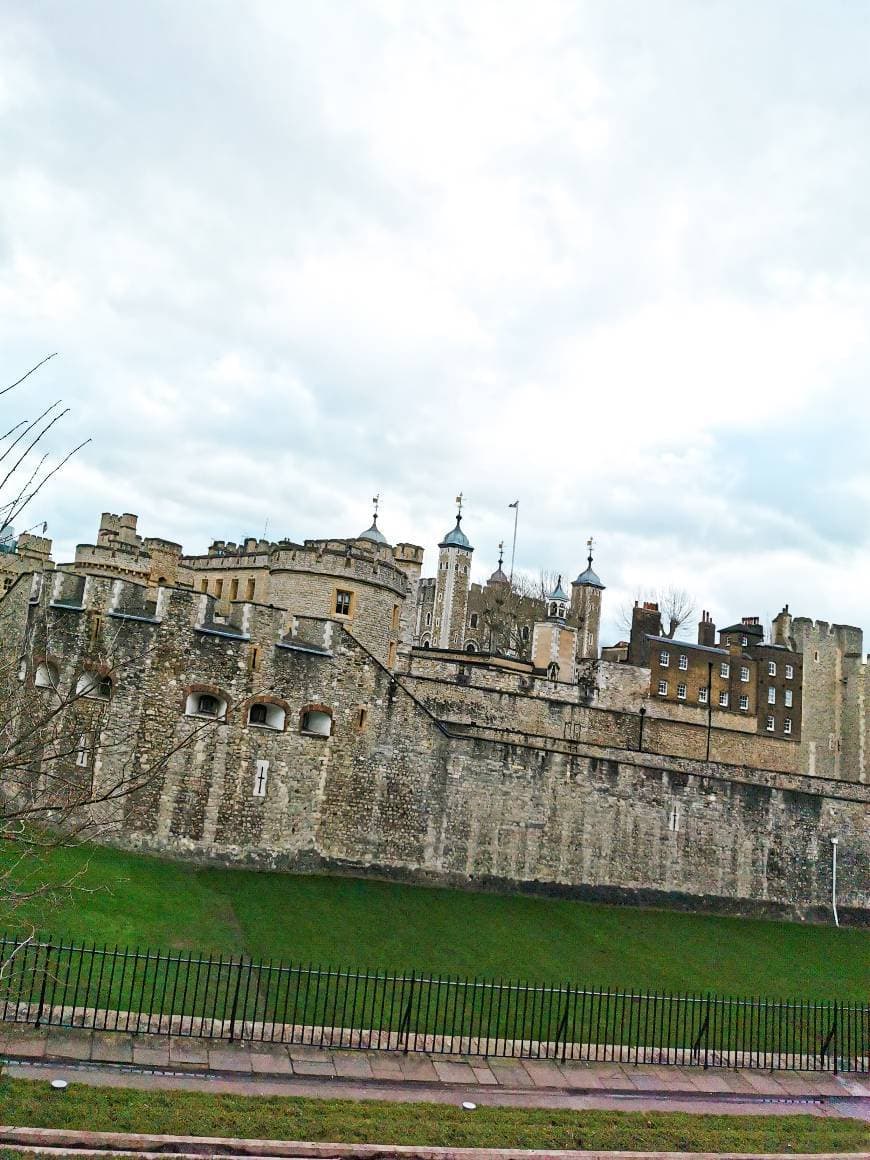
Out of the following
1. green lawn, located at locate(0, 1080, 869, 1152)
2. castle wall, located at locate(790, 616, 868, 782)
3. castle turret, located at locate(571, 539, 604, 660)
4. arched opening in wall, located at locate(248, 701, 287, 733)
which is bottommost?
green lawn, located at locate(0, 1080, 869, 1152)

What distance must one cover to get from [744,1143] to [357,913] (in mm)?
12347

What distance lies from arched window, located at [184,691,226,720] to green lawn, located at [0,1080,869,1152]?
14184mm

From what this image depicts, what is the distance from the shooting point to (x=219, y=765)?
88.2ft

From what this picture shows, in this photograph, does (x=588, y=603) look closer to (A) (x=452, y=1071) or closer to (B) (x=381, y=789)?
(B) (x=381, y=789)

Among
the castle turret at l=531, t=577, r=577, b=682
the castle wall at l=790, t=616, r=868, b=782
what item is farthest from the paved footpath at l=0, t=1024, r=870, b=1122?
the castle wall at l=790, t=616, r=868, b=782

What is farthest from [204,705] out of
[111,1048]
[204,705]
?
[111,1048]

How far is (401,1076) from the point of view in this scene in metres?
15.6

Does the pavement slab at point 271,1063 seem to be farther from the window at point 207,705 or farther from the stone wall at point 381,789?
the window at point 207,705

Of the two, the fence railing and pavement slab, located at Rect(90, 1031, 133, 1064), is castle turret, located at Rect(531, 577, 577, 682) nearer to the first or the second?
the fence railing

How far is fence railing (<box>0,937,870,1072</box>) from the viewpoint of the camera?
1550cm

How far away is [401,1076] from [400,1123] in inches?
86.4

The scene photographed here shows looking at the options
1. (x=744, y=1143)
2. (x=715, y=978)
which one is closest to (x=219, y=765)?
(x=715, y=978)

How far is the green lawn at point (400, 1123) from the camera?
40.3 feet

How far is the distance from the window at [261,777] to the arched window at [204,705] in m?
1.85
